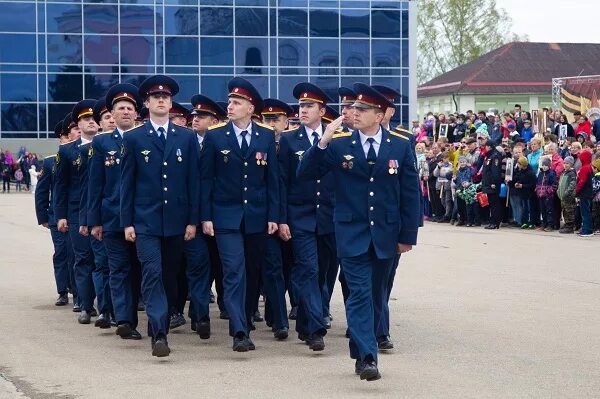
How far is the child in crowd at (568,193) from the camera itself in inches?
930

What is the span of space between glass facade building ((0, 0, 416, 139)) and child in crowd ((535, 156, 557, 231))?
1350 inches

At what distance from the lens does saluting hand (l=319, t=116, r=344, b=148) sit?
869cm

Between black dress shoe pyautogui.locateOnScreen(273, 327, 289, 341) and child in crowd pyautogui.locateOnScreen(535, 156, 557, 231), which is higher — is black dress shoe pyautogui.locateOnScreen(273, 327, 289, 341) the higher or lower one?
the lower one

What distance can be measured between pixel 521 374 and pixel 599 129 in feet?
68.5

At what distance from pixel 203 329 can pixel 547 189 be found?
1488 cm

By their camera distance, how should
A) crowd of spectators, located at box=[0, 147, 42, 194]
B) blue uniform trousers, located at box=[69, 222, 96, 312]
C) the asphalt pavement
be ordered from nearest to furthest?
the asphalt pavement → blue uniform trousers, located at box=[69, 222, 96, 312] → crowd of spectators, located at box=[0, 147, 42, 194]

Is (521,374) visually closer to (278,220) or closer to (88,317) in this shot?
(278,220)

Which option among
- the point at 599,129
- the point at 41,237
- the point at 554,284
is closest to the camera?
the point at 554,284

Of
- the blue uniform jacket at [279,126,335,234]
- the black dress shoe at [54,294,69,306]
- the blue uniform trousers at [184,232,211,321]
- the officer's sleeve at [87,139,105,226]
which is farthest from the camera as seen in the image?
the black dress shoe at [54,294,69,306]

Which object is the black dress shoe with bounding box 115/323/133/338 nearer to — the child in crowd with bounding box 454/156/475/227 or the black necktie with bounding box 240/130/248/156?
the black necktie with bounding box 240/130/248/156

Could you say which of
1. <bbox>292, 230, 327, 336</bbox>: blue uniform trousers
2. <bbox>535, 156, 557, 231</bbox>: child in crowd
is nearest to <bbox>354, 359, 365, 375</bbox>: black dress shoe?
<bbox>292, 230, 327, 336</bbox>: blue uniform trousers

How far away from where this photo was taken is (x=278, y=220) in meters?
10.4

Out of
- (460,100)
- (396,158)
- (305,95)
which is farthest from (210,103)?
(460,100)

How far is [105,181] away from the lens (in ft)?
36.0
